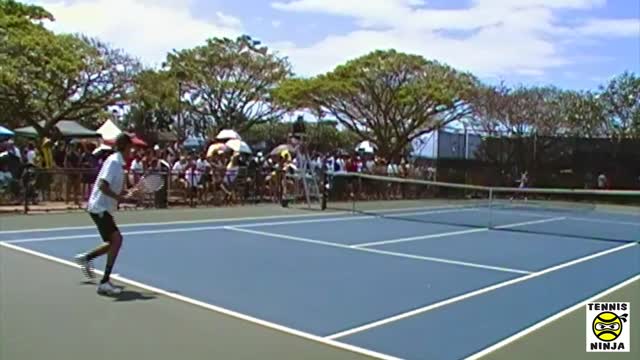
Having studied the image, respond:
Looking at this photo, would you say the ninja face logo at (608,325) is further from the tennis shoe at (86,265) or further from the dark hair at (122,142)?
the tennis shoe at (86,265)

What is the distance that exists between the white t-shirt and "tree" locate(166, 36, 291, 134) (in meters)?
41.3

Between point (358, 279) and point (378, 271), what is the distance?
0.84 metres

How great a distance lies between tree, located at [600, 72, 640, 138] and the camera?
44750 millimetres

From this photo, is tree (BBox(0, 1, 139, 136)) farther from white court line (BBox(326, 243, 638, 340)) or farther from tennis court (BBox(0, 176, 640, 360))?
white court line (BBox(326, 243, 638, 340))

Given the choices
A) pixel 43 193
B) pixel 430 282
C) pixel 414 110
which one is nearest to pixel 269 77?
pixel 414 110

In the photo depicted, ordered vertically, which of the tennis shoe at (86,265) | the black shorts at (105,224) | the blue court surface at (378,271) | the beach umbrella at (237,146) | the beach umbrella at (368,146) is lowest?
the blue court surface at (378,271)

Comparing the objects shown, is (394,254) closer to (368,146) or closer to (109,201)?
(109,201)

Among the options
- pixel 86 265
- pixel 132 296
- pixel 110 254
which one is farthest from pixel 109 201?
pixel 132 296

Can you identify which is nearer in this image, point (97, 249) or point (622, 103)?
point (97, 249)

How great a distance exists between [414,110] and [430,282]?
1394 inches

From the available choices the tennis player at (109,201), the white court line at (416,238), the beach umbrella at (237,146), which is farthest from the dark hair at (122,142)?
the beach umbrella at (237,146)

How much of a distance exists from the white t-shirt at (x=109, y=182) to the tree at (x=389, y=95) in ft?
116

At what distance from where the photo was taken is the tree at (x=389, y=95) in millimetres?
43438

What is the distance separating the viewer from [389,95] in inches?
1759
